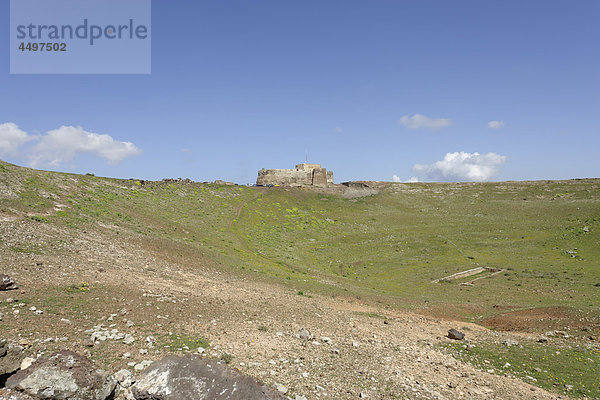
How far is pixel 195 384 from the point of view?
10.8 m

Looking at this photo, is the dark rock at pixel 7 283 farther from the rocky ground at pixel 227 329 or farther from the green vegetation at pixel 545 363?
the green vegetation at pixel 545 363

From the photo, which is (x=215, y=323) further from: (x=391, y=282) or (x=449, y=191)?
(x=449, y=191)

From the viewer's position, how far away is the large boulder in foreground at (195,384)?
10.6 m

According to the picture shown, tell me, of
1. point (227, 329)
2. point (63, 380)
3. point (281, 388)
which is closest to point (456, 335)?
point (281, 388)

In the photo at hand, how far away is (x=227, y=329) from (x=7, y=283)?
11539 millimetres

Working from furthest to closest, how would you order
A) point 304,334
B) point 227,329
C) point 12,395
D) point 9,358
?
point 304,334, point 227,329, point 9,358, point 12,395

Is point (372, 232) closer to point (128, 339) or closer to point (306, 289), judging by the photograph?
point (306, 289)

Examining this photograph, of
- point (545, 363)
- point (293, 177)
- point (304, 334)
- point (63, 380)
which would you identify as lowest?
point (545, 363)

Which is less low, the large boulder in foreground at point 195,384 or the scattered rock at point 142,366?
the large boulder in foreground at point 195,384

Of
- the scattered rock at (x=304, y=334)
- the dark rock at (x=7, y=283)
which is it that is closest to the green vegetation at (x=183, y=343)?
the scattered rock at (x=304, y=334)

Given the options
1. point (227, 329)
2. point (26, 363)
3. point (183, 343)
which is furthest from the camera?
point (227, 329)

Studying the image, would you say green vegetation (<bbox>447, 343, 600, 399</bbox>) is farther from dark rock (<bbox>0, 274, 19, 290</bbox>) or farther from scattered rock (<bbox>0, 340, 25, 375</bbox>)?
dark rock (<bbox>0, 274, 19, 290</bbox>)

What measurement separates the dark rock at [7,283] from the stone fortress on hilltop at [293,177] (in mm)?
80818

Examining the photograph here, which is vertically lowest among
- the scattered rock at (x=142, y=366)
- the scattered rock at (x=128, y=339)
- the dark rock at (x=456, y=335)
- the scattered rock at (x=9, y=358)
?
the dark rock at (x=456, y=335)
